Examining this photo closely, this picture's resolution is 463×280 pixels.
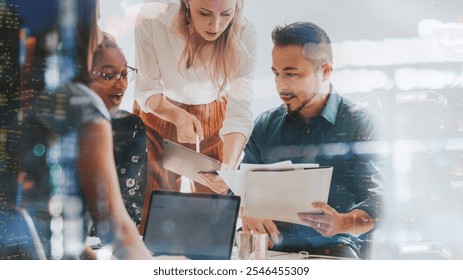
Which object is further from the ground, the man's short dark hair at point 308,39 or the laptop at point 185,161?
the man's short dark hair at point 308,39

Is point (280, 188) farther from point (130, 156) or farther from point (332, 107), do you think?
point (130, 156)

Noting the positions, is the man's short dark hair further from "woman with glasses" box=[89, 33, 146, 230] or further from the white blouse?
"woman with glasses" box=[89, 33, 146, 230]

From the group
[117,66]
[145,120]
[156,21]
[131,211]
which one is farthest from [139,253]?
[156,21]

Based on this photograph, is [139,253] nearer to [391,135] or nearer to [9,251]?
[9,251]

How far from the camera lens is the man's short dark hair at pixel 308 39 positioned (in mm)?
2758

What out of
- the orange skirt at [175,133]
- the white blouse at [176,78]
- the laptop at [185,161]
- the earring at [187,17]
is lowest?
the laptop at [185,161]

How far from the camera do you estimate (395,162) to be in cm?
275

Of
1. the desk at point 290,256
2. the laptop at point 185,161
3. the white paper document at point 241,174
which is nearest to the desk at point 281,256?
the desk at point 290,256

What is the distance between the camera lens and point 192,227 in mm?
2637

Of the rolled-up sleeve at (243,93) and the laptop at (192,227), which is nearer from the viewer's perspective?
the laptop at (192,227)

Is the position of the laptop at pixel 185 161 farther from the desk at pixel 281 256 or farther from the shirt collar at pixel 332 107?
the shirt collar at pixel 332 107

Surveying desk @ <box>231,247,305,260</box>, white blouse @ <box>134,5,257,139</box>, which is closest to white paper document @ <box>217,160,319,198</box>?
white blouse @ <box>134,5,257,139</box>

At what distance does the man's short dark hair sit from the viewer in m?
2.76
